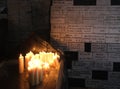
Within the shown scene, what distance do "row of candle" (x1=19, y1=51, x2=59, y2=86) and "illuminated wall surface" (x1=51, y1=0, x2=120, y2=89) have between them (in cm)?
42

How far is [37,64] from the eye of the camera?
5.55 ft

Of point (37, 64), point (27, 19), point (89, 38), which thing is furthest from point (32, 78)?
point (27, 19)

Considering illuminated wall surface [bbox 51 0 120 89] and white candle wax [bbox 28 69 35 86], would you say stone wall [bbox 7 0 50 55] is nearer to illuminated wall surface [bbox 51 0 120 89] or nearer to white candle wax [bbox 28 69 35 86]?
illuminated wall surface [bbox 51 0 120 89]

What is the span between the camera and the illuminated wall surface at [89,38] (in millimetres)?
2418

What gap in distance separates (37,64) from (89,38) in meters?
0.91

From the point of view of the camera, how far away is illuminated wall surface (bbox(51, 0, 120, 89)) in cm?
242

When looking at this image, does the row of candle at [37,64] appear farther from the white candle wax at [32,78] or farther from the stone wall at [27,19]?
the stone wall at [27,19]

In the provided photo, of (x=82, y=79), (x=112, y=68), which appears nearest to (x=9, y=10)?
(x=82, y=79)

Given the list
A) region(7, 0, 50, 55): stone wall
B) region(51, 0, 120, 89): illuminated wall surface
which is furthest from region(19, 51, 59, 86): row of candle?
region(7, 0, 50, 55): stone wall

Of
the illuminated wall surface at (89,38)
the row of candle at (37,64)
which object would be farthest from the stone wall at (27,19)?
the row of candle at (37,64)

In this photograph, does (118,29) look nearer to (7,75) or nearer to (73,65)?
(73,65)

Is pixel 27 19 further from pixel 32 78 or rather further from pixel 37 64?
pixel 32 78

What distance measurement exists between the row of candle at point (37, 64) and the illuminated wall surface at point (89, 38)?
1.39ft

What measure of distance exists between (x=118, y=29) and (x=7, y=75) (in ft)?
3.89
